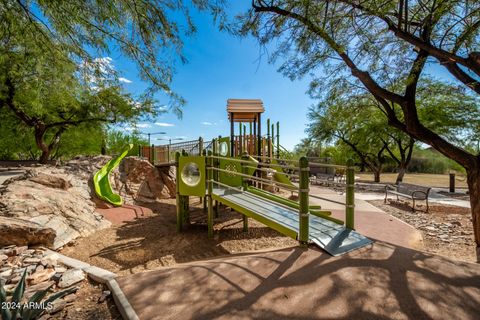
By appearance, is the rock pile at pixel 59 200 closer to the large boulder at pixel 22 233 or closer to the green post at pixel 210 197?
the large boulder at pixel 22 233

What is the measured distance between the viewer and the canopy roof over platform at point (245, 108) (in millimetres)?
10391

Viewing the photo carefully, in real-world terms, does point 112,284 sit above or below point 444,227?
above

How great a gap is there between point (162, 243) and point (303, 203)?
4064mm

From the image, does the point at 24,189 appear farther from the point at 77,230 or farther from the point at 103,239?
the point at 103,239

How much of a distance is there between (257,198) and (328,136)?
17192 millimetres

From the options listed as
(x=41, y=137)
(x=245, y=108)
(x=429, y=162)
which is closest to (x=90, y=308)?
(x=245, y=108)

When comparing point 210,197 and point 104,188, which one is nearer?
point 210,197

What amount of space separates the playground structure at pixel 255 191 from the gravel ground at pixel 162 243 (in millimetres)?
396

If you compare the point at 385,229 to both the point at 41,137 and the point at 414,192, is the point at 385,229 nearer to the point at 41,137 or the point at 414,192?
the point at 414,192

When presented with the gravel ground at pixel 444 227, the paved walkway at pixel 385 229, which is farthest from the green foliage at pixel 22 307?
the gravel ground at pixel 444 227

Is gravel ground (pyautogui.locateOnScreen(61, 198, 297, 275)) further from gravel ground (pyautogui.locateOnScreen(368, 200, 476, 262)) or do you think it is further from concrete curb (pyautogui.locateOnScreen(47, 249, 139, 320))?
gravel ground (pyautogui.locateOnScreen(368, 200, 476, 262))

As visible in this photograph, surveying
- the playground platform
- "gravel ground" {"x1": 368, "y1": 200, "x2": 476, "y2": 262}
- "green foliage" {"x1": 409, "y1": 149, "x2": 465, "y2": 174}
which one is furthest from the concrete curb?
"green foliage" {"x1": 409, "y1": 149, "x2": 465, "y2": 174}

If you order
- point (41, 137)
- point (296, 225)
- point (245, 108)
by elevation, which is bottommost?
point (296, 225)

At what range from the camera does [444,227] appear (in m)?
6.42
